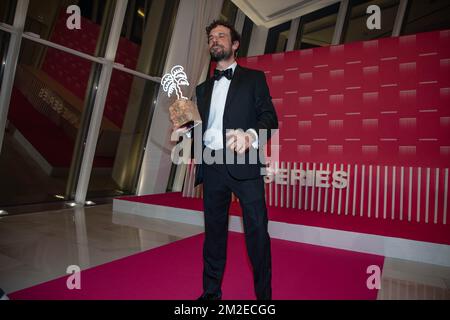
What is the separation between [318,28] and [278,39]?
3.26 ft

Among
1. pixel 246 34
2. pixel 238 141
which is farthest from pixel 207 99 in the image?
pixel 246 34

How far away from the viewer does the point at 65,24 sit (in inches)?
200

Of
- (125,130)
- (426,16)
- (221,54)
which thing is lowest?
(125,130)

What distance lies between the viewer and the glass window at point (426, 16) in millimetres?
6293

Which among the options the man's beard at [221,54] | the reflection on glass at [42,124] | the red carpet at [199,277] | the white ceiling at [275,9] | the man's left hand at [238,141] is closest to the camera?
the man's left hand at [238,141]

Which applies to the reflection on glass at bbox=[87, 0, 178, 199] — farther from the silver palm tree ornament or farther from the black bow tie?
the black bow tie

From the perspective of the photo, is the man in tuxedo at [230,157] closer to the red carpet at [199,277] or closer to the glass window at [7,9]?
the red carpet at [199,277]

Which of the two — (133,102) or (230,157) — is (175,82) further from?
(230,157)

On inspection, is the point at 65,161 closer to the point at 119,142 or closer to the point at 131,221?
the point at 119,142

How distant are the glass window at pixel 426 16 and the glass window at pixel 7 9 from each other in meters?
7.13

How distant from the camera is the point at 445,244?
118 inches

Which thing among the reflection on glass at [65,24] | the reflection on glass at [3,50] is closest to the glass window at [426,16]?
the reflection on glass at [65,24]

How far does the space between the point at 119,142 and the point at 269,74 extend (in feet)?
11.4

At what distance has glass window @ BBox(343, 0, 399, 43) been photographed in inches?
272
